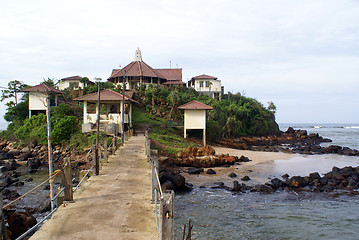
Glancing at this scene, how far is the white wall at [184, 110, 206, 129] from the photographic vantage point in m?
35.5

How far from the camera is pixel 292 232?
44.1 feet

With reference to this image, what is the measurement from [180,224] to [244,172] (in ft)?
42.0

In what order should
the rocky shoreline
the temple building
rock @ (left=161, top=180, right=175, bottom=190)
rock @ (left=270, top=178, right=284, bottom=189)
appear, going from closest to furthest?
1. the rocky shoreline
2. rock @ (left=161, top=180, right=175, bottom=190)
3. rock @ (left=270, top=178, right=284, bottom=189)
4. the temple building

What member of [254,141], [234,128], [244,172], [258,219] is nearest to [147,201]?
[258,219]

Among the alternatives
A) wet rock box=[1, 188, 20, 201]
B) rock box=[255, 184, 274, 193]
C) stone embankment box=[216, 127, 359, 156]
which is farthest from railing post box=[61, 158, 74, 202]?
stone embankment box=[216, 127, 359, 156]

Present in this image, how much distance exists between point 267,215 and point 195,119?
21.2 meters

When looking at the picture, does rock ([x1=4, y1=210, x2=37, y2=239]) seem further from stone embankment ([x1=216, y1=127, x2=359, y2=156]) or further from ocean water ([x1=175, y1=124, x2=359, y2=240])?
stone embankment ([x1=216, y1=127, x2=359, y2=156])

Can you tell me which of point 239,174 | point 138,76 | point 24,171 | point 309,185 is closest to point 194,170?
point 239,174

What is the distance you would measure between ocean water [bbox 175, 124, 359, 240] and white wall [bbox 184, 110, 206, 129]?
1594 centimetres

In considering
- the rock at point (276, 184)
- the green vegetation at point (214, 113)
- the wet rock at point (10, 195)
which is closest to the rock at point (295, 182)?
the rock at point (276, 184)

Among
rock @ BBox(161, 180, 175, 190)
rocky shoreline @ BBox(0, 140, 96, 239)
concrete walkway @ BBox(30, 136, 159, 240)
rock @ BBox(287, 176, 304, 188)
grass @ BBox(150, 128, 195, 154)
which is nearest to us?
concrete walkway @ BBox(30, 136, 159, 240)

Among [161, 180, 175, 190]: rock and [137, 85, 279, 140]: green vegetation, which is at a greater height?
[137, 85, 279, 140]: green vegetation

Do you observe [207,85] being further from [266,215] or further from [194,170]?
[266,215]

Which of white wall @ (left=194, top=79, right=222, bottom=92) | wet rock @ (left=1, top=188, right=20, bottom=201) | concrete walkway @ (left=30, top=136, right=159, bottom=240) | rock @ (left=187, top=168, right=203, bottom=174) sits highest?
white wall @ (left=194, top=79, right=222, bottom=92)
